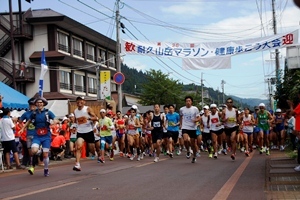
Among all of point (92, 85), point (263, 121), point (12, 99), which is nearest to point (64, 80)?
point (92, 85)

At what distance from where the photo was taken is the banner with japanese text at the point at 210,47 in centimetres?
2439

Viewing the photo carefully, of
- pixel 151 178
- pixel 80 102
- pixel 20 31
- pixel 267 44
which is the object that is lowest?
pixel 151 178

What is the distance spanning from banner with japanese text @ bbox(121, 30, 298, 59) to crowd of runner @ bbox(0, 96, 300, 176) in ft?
11.7

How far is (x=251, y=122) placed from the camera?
20172 millimetres

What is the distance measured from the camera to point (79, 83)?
1908 inches

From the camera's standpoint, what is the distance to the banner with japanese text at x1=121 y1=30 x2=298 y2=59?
2439 cm

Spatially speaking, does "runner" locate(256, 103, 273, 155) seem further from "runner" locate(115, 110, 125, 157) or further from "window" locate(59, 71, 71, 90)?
"window" locate(59, 71, 71, 90)

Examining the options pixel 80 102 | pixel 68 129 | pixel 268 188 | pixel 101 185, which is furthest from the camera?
pixel 68 129

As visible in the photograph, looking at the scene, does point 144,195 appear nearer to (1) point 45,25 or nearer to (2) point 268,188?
(2) point 268,188

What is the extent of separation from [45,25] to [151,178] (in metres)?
32.9

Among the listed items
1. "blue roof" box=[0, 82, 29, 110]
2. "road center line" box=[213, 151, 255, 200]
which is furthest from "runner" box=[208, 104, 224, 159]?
"blue roof" box=[0, 82, 29, 110]

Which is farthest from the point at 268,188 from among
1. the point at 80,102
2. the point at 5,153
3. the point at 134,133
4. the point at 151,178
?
the point at 134,133

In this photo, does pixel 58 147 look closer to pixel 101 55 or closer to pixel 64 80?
pixel 64 80

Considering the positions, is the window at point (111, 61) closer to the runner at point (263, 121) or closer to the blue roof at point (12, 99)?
the blue roof at point (12, 99)
